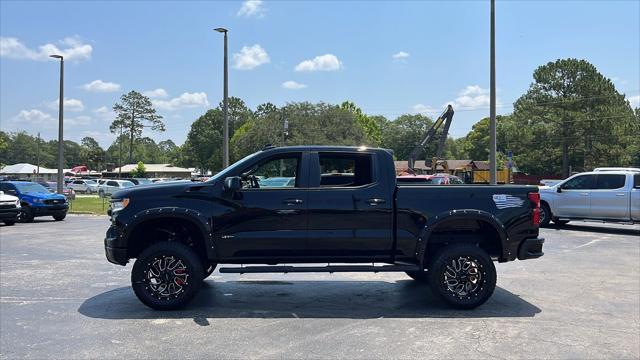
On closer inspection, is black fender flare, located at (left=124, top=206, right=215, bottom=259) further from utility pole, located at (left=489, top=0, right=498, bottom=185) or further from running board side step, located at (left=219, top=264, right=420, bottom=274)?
utility pole, located at (left=489, top=0, right=498, bottom=185)

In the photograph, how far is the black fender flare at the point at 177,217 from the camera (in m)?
6.59

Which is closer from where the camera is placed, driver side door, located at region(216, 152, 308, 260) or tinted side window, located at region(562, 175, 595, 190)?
driver side door, located at region(216, 152, 308, 260)

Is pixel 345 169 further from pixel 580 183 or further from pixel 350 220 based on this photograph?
pixel 580 183

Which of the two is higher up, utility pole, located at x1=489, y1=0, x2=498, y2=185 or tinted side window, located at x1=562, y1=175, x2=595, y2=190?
utility pole, located at x1=489, y1=0, x2=498, y2=185

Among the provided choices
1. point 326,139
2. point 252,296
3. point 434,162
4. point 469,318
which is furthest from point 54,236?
point 326,139

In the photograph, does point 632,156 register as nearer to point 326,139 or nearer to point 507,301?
point 326,139

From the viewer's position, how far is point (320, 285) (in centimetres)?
832

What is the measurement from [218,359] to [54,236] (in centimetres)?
1198

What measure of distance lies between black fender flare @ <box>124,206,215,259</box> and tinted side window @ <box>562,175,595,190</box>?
13283 mm

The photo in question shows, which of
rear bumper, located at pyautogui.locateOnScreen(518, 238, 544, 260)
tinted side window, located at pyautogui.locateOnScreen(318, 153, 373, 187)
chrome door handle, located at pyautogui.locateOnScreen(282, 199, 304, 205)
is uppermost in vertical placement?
tinted side window, located at pyautogui.locateOnScreen(318, 153, 373, 187)

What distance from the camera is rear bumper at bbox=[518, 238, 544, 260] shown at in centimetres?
700

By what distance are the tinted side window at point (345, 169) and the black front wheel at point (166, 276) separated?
6.44ft

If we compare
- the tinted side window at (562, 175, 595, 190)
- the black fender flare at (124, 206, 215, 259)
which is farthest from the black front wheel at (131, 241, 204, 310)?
the tinted side window at (562, 175, 595, 190)

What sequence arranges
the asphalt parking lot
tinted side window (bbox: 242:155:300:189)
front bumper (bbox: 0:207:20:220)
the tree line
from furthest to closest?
the tree line → front bumper (bbox: 0:207:20:220) → tinted side window (bbox: 242:155:300:189) → the asphalt parking lot
